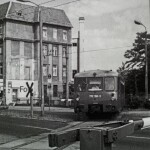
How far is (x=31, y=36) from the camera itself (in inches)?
1919

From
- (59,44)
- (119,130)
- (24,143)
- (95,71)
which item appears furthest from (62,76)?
(119,130)

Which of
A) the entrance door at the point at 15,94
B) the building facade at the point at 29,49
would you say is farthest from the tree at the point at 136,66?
the entrance door at the point at 15,94

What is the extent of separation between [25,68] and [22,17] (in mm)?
6575

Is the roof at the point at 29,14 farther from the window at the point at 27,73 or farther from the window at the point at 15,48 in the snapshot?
the window at the point at 27,73

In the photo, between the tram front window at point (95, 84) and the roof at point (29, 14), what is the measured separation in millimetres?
26364

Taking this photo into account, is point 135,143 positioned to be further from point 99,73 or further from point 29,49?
point 29,49

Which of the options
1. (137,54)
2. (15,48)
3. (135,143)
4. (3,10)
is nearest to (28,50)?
(15,48)

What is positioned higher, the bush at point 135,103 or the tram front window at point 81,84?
the tram front window at point 81,84

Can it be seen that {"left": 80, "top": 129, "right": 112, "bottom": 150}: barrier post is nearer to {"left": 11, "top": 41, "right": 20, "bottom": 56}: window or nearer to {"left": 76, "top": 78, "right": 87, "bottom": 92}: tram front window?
{"left": 76, "top": 78, "right": 87, "bottom": 92}: tram front window

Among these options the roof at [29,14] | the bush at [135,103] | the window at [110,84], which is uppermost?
the roof at [29,14]

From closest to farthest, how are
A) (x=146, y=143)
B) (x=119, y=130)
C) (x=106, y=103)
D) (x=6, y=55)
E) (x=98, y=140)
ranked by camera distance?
(x=98, y=140), (x=119, y=130), (x=146, y=143), (x=106, y=103), (x=6, y=55)

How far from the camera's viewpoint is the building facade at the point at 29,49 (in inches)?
1801

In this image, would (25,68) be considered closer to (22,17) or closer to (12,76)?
(12,76)

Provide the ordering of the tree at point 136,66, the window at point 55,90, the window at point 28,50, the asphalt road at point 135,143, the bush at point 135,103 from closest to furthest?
the asphalt road at point 135,143, the bush at point 135,103, the tree at point 136,66, the window at point 28,50, the window at point 55,90
